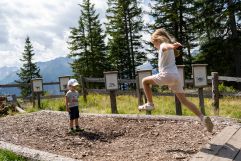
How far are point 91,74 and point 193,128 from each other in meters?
39.8

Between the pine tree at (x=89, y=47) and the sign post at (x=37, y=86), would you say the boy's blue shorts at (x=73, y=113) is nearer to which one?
the sign post at (x=37, y=86)

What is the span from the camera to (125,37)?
43.5 metres

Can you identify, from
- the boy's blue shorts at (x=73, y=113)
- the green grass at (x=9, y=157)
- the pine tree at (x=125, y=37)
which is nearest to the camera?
the green grass at (x=9, y=157)

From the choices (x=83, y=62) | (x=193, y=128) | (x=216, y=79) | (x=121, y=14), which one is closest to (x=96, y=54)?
(x=83, y=62)

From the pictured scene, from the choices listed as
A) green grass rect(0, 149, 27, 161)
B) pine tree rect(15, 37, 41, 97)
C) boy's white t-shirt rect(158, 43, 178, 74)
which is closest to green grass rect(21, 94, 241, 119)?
boy's white t-shirt rect(158, 43, 178, 74)

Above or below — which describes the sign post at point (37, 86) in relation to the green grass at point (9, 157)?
above

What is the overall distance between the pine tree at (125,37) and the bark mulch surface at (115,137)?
32920mm

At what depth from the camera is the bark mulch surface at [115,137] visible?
6.70 m

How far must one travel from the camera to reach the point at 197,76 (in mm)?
11352

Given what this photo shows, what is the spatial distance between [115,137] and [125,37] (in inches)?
1401

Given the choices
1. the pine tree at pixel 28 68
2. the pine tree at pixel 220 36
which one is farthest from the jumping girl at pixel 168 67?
the pine tree at pixel 28 68

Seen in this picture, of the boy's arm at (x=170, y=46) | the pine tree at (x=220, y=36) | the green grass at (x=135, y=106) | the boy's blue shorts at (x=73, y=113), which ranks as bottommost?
the green grass at (x=135, y=106)

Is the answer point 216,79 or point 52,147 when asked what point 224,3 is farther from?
point 52,147

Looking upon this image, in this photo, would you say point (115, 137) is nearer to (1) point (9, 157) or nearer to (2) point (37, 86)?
(1) point (9, 157)
